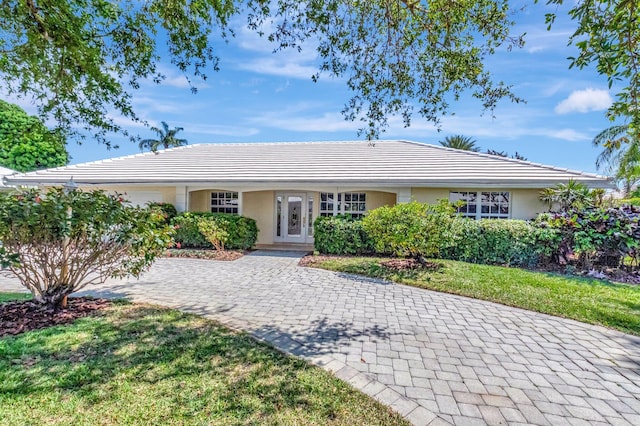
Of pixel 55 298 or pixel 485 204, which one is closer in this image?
pixel 55 298

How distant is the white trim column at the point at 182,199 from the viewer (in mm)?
14555

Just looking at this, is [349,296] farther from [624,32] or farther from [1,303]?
[1,303]

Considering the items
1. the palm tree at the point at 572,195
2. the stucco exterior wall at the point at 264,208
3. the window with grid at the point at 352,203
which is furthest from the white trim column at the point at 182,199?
the palm tree at the point at 572,195

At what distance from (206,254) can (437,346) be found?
9695 millimetres

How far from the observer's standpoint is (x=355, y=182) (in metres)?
12.9

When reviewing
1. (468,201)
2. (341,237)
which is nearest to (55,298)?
(341,237)

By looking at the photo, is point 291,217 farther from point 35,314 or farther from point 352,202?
point 35,314

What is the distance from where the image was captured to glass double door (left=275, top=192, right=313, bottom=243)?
16.1 meters

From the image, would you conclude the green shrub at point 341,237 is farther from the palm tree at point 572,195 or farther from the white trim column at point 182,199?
the palm tree at point 572,195

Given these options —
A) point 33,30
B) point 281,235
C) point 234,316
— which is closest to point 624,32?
point 234,316

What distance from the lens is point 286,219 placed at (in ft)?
53.6

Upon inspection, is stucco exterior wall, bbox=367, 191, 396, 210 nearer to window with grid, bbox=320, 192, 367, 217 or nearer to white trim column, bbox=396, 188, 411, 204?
window with grid, bbox=320, 192, 367, 217

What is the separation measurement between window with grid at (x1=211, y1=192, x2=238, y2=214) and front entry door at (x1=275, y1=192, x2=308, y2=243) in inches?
85.7

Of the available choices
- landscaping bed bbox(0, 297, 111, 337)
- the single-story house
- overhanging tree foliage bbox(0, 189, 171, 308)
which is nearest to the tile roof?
the single-story house
